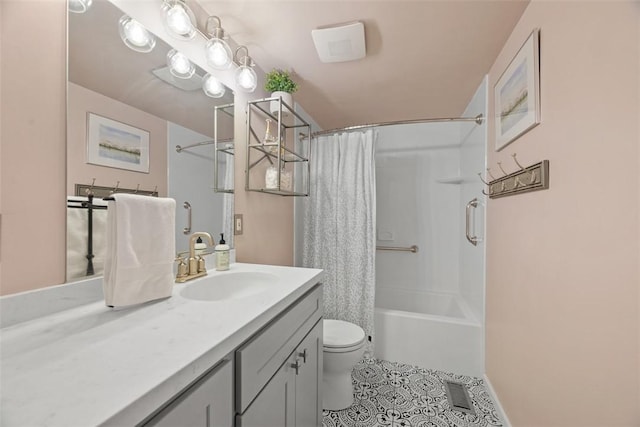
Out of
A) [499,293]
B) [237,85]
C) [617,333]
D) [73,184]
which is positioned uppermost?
[237,85]

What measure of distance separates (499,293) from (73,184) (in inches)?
82.7

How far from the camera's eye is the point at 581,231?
865 millimetres

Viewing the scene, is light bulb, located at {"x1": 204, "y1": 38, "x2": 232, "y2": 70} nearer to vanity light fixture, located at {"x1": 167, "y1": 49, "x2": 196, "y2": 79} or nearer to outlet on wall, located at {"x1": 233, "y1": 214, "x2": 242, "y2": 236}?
vanity light fixture, located at {"x1": 167, "y1": 49, "x2": 196, "y2": 79}

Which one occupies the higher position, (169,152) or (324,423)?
(169,152)

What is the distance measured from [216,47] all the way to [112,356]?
53.5 inches

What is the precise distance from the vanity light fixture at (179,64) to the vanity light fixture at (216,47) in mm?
115

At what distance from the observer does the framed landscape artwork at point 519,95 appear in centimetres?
114

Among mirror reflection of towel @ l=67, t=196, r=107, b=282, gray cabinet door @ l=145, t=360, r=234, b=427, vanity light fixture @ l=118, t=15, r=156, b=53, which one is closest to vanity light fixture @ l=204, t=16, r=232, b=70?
vanity light fixture @ l=118, t=15, r=156, b=53

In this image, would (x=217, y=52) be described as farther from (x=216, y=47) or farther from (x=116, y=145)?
(x=116, y=145)

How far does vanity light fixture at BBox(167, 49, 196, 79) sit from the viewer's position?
1150 mm

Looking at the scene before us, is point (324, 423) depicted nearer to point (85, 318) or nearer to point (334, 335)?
point (334, 335)

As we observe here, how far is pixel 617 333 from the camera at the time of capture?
2.37 feet

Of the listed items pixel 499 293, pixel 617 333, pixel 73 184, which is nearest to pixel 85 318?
pixel 73 184

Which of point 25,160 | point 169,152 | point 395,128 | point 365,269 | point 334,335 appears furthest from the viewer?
point 395,128
